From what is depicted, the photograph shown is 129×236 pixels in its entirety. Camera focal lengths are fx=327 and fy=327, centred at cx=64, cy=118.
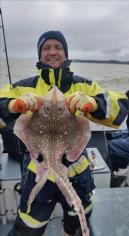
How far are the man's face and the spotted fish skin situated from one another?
628 mm

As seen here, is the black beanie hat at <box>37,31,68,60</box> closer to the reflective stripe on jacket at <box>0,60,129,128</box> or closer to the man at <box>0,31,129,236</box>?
the man at <box>0,31,129,236</box>

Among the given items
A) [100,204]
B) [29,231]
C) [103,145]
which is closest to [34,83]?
[29,231]

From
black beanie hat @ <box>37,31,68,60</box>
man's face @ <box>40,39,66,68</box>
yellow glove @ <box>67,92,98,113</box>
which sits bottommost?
yellow glove @ <box>67,92,98,113</box>

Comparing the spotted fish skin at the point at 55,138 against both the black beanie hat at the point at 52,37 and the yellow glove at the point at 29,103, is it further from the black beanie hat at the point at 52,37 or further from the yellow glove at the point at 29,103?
the black beanie hat at the point at 52,37

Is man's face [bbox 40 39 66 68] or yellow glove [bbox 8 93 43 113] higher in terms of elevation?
man's face [bbox 40 39 66 68]

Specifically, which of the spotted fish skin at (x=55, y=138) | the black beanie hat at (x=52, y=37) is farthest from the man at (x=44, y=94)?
the spotted fish skin at (x=55, y=138)

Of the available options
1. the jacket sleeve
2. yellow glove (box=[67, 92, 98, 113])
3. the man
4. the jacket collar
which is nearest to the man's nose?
the man

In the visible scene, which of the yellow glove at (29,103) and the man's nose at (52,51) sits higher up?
the man's nose at (52,51)

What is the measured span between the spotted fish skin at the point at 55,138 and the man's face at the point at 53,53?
2.06 ft

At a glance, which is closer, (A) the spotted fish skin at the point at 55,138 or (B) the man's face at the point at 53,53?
(A) the spotted fish skin at the point at 55,138

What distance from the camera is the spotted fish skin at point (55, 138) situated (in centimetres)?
188

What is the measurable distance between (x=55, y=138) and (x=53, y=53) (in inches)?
30.4

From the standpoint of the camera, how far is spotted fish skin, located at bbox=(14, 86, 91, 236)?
74.0 inches

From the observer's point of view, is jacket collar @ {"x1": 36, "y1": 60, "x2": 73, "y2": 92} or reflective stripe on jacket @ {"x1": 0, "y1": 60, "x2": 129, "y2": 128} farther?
jacket collar @ {"x1": 36, "y1": 60, "x2": 73, "y2": 92}
